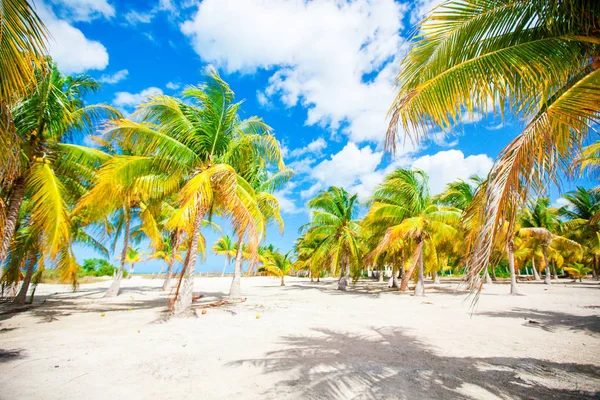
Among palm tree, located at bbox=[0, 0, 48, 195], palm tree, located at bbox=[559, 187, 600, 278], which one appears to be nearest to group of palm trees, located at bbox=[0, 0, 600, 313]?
palm tree, located at bbox=[0, 0, 48, 195]

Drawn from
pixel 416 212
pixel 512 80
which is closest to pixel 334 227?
pixel 416 212

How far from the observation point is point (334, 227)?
17.5 metres

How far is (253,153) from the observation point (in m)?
9.24

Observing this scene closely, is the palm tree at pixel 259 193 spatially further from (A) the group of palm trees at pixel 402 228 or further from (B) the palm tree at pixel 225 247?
(B) the palm tree at pixel 225 247

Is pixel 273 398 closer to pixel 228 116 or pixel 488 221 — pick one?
pixel 488 221

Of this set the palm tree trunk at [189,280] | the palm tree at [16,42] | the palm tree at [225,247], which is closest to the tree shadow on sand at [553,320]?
the palm tree trunk at [189,280]

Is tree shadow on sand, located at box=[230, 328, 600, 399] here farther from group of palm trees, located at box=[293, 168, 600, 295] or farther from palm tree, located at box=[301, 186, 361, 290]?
palm tree, located at box=[301, 186, 361, 290]

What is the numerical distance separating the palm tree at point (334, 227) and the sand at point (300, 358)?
9333 millimetres

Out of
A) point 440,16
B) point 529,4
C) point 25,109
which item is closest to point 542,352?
point 529,4

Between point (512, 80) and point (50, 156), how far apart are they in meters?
9.78

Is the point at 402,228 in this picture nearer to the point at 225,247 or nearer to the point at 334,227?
the point at 334,227

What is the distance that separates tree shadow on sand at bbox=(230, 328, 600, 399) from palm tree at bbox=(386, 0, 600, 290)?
5.76ft

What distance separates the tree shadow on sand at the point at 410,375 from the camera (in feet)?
10.5

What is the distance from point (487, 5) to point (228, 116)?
23.7 feet
